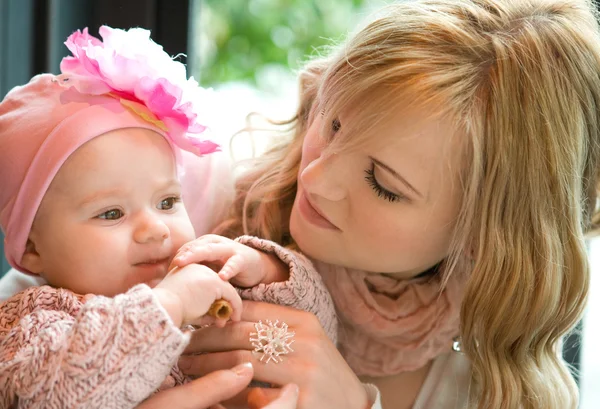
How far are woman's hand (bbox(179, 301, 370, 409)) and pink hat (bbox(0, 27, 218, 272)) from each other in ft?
1.05

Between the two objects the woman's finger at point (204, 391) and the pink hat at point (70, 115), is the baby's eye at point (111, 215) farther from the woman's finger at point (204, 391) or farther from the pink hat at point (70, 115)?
the woman's finger at point (204, 391)

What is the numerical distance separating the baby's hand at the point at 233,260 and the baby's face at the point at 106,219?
0.27ft

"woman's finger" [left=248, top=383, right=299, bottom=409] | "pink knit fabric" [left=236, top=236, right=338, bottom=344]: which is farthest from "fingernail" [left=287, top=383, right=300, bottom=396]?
"pink knit fabric" [left=236, top=236, right=338, bottom=344]

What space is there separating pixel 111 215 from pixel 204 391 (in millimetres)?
319

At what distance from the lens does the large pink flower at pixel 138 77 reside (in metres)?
1.28

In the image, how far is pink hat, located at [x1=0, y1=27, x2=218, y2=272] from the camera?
4.11 ft

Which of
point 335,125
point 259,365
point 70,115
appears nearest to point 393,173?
point 335,125

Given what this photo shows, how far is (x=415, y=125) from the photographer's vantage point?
50.8 inches

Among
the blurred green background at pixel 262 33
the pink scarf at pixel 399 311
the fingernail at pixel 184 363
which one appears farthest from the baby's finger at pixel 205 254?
the blurred green background at pixel 262 33

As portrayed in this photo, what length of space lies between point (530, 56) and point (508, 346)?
0.52 m

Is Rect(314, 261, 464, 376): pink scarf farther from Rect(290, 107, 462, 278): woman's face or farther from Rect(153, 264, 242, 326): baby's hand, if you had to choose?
Rect(153, 264, 242, 326): baby's hand

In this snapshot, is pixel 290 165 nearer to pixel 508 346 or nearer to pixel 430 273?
pixel 430 273

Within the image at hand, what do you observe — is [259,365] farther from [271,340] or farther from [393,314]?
[393,314]

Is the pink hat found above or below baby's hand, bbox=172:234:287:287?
above
